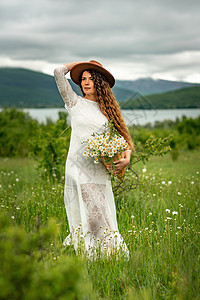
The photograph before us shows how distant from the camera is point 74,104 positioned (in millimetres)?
3908

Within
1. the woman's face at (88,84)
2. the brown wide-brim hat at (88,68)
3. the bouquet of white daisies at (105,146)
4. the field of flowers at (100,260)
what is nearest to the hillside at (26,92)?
the field of flowers at (100,260)

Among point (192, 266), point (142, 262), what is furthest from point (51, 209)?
point (192, 266)

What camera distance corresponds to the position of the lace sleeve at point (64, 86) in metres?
3.80

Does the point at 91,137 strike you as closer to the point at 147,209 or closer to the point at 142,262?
the point at 142,262

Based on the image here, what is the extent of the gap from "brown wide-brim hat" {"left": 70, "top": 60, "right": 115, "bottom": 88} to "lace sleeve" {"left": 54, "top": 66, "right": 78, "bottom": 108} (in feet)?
0.60

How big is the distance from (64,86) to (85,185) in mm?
1283

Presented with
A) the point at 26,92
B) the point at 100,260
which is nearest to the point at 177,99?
the point at 100,260

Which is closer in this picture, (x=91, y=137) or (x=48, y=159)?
(x=91, y=137)

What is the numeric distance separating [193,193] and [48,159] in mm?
3742

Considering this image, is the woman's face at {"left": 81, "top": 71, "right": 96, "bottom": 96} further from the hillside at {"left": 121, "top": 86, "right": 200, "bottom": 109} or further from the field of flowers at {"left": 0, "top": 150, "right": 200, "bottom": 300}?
the hillside at {"left": 121, "top": 86, "right": 200, "bottom": 109}

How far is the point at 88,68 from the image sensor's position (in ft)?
13.2

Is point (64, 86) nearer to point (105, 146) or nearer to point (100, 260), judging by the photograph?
point (105, 146)

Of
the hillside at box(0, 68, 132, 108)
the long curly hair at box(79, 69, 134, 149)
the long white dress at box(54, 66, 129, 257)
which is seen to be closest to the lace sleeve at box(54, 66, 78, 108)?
the long white dress at box(54, 66, 129, 257)

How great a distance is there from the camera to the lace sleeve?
3.80 meters
